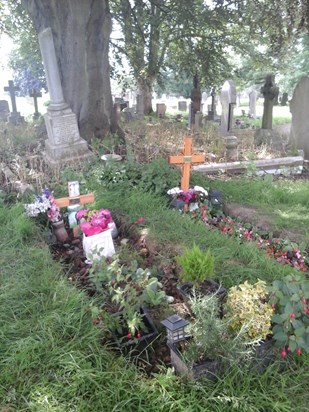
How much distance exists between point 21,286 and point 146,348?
1050 mm

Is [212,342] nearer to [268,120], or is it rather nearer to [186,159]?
[186,159]

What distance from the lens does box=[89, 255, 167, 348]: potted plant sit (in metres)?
2.28

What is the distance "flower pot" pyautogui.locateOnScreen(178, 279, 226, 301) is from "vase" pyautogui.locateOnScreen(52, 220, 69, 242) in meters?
1.55

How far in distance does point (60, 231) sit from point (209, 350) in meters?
2.22

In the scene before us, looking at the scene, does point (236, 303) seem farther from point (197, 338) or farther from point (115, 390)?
point (115, 390)

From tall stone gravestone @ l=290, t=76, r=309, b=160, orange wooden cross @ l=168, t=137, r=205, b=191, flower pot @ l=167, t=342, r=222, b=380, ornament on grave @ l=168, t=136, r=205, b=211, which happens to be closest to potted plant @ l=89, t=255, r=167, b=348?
flower pot @ l=167, t=342, r=222, b=380

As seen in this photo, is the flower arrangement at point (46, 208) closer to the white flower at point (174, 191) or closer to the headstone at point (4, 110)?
the white flower at point (174, 191)

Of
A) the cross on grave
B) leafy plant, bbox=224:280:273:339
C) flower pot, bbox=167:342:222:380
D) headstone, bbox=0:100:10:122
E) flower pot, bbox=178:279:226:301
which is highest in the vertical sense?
headstone, bbox=0:100:10:122

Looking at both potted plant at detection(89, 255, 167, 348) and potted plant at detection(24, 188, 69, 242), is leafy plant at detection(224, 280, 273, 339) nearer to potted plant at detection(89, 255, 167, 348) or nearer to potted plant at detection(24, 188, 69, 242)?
potted plant at detection(89, 255, 167, 348)

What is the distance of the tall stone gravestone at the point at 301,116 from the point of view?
23.5ft

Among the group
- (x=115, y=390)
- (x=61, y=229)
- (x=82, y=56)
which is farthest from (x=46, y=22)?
(x=115, y=390)

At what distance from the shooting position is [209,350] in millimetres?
1974

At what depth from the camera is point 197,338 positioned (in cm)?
197

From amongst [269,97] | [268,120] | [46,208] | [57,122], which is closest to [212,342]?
[46,208]
